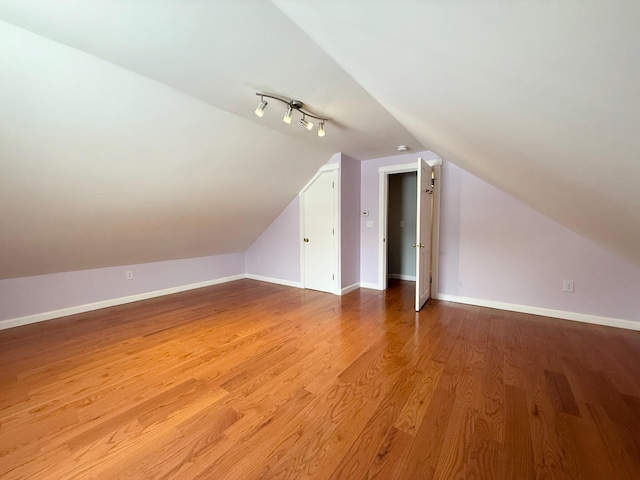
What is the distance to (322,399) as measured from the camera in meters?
1.84

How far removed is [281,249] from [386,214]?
2015 mm

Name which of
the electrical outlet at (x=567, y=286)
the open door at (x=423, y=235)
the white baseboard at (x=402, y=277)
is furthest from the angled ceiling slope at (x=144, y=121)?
the white baseboard at (x=402, y=277)

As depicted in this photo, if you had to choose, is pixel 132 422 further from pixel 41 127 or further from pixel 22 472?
pixel 41 127

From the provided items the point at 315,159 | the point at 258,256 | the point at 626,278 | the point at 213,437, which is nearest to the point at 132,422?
the point at 213,437

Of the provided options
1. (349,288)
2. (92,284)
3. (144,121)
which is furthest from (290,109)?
(92,284)

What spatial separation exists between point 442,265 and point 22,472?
423 centimetres

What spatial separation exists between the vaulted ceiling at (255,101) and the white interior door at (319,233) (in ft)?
2.26

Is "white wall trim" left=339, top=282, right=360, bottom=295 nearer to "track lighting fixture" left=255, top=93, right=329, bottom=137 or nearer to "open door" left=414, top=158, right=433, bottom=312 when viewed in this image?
"open door" left=414, top=158, right=433, bottom=312

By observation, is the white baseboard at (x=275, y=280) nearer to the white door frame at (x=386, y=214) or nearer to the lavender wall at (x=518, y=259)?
the white door frame at (x=386, y=214)

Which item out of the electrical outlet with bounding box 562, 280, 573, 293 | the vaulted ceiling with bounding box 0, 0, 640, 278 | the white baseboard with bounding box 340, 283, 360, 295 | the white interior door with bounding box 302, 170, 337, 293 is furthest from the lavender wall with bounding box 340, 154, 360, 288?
the electrical outlet with bounding box 562, 280, 573, 293

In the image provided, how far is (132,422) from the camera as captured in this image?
5.43 ft

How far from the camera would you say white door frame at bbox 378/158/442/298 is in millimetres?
3938

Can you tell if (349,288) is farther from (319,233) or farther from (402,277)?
(402,277)

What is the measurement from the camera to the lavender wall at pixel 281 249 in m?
4.91
